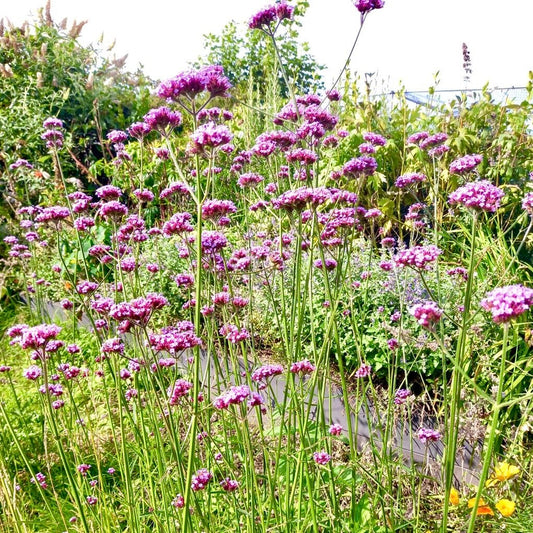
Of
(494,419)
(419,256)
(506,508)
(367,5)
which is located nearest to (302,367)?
(419,256)

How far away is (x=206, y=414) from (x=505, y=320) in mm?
1178

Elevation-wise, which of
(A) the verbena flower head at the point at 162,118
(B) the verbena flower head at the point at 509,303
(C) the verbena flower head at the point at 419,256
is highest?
(A) the verbena flower head at the point at 162,118

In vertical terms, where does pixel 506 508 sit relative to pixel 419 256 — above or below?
below

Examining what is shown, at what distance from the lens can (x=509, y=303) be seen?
3.17ft

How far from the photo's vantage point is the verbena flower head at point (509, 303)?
3.15 ft

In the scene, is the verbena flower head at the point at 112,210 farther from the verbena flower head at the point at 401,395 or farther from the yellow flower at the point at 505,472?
the yellow flower at the point at 505,472

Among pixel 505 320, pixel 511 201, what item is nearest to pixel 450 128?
pixel 511 201

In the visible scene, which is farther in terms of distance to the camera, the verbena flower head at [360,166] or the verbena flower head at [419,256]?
the verbena flower head at [360,166]

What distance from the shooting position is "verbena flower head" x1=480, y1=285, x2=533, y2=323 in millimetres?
959

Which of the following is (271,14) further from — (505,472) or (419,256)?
(505,472)

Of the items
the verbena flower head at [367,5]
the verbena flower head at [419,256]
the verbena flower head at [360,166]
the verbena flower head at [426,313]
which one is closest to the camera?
the verbena flower head at [426,313]

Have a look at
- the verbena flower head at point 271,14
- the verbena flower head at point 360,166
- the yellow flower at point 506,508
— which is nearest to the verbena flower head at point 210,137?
the verbena flower head at point 360,166

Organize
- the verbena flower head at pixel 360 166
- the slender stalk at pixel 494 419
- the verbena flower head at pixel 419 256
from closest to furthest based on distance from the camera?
the slender stalk at pixel 494 419 < the verbena flower head at pixel 419 256 < the verbena flower head at pixel 360 166

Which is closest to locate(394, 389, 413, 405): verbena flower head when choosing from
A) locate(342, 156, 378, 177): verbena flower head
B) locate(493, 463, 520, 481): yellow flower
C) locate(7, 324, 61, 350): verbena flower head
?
locate(493, 463, 520, 481): yellow flower
